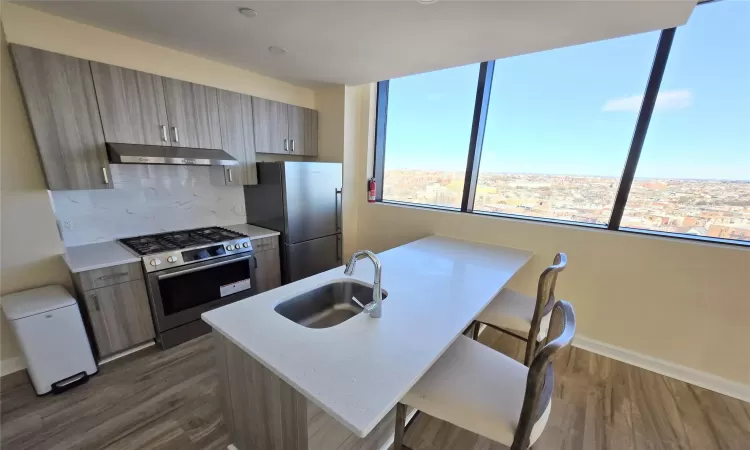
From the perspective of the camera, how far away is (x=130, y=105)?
2078mm

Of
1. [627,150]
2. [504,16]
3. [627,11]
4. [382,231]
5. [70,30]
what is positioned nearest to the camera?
[627,11]

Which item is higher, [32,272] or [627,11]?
[627,11]

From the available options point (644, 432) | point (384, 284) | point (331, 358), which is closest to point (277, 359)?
point (331, 358)

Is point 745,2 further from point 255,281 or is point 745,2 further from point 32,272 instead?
point 32,272

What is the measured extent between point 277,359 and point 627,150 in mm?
2798

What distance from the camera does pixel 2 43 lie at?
1.66m

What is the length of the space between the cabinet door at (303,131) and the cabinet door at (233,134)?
56cm

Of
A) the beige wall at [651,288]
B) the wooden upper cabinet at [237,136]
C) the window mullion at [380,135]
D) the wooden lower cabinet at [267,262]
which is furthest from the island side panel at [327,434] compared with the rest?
the window mullion at [380,135]

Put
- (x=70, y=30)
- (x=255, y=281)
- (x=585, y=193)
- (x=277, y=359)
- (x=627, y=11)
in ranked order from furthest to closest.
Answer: (x=255, y=281) < (x=585, y=193) < (x=70, y=30) < (x=627, y=11) < (x=277, y=359)

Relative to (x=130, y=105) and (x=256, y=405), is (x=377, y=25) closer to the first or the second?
(x=130, y=105)

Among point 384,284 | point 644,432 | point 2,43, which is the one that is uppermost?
point 2,43

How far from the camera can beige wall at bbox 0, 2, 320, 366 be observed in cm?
174

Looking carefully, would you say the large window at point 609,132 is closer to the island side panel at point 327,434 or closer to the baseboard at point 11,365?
the island side panel at point 327,434

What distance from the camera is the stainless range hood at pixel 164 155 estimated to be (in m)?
1.99
